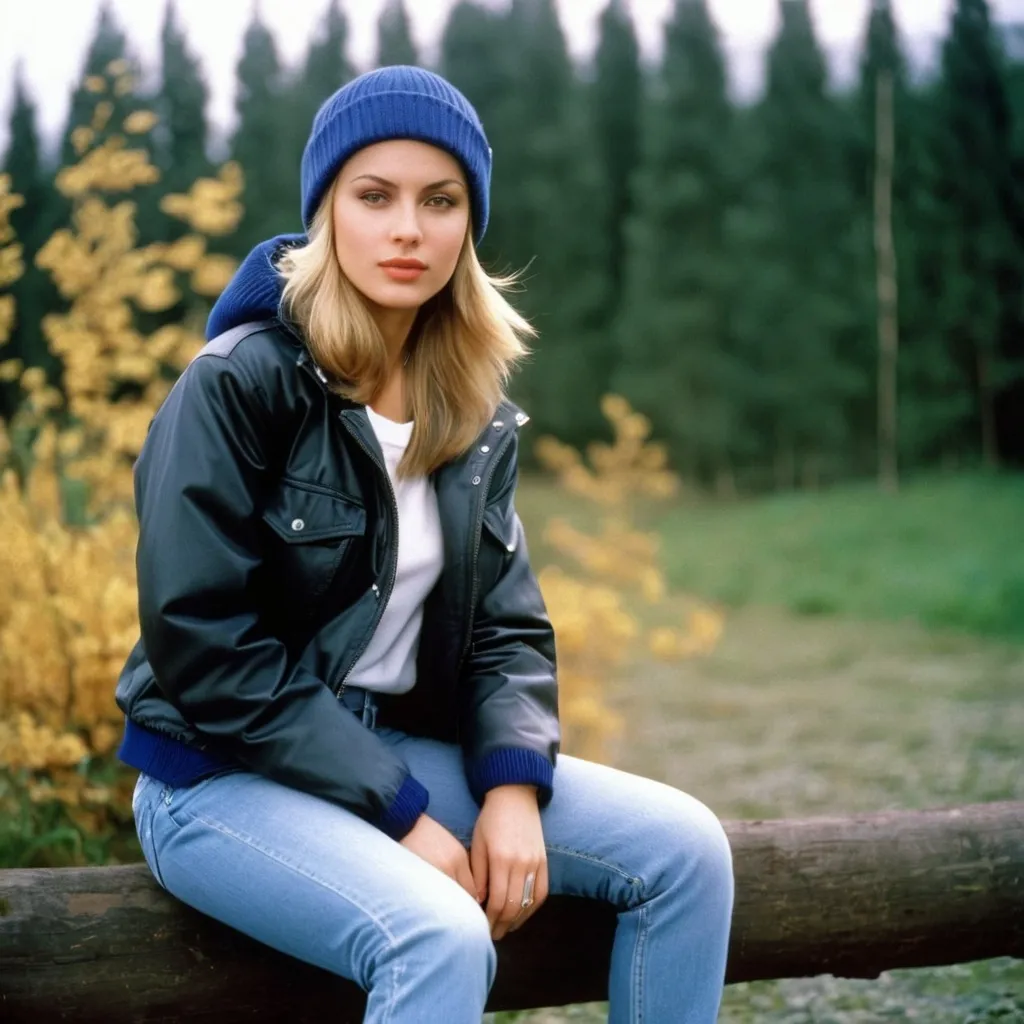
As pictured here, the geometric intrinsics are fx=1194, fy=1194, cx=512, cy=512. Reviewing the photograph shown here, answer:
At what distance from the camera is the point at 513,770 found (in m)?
1.83

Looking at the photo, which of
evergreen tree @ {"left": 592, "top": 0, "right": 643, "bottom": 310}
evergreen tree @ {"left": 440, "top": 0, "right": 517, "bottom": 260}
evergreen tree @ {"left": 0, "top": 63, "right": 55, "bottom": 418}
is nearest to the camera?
evergreen tree @ {"left": 0, "top": 63, "right": 55, "bottom": 418}

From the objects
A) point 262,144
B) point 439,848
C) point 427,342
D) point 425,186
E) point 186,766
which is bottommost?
point 439,848

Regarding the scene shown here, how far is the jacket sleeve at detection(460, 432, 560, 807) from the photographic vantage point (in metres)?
1.85

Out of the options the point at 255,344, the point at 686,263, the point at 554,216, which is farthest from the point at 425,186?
the point at 554,216

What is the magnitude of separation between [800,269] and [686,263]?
1.82 meters

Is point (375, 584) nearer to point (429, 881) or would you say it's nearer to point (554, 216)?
point (429, 881)

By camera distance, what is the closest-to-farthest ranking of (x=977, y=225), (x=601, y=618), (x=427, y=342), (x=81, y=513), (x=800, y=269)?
1. (x=427, y=342)
2. (x=81, y=513)
3. (x=601, y=618)
4. (x=977, y=225)
5. (x=800, y=269)

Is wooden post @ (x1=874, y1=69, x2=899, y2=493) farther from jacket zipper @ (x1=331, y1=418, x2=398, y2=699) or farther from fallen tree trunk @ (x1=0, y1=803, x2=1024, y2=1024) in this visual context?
jacket zipper @ (x1=331, y1=418, x2=398, y2=699)

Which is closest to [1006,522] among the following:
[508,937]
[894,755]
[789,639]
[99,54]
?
[789,639]

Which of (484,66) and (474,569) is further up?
(484,66)

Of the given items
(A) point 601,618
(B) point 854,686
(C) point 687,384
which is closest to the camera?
(A) point 601,618

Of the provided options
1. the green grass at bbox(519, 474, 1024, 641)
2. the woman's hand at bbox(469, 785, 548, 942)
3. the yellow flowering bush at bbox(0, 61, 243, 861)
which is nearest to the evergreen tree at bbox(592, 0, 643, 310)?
the green grass at bbox(519, 474, 1024, 641)

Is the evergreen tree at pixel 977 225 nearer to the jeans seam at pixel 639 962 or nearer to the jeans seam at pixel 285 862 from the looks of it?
the jeans seam at pixel 639 962

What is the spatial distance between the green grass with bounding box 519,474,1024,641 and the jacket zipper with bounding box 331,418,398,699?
Result: 8078 millimetres
